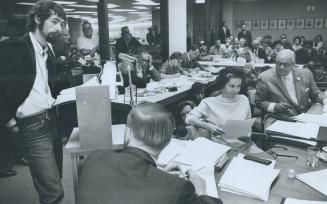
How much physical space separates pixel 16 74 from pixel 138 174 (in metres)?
1.49

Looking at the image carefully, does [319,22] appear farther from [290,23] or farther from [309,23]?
[290,23]

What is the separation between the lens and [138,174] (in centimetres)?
93

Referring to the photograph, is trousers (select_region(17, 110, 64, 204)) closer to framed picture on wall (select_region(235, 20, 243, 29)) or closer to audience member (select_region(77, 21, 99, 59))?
audience member (select_region(77, 21, 99, 59))

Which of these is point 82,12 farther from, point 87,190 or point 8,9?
point 87,190

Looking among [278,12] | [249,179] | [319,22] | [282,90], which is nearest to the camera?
[249,179]

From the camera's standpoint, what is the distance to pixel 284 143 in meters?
2.09

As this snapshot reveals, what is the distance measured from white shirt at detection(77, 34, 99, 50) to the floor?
216 centimetres

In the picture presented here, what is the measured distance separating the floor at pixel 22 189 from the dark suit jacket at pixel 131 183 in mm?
1903

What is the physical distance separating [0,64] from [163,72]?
3800mm

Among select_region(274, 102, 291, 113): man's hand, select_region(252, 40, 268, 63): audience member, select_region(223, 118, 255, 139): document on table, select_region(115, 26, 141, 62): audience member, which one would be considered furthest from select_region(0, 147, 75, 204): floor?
select_region(252, 40, 268, 63): audience member

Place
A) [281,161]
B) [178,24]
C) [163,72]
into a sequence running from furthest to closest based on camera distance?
[178,24], [163,72], [281,161]

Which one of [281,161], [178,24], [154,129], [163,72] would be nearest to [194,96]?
[163,72]

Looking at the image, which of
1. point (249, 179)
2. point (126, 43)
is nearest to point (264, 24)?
point (126, 43)

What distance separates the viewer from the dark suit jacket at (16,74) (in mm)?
2004
